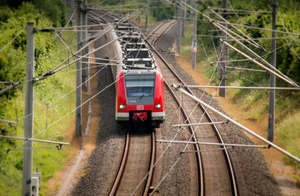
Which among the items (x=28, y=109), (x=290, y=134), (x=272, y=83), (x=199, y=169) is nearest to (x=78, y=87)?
(x=199, y=169)

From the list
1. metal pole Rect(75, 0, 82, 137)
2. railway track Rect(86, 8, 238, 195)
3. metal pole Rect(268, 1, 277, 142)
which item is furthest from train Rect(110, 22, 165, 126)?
metal pole Rect(268, 1, 277, 142)

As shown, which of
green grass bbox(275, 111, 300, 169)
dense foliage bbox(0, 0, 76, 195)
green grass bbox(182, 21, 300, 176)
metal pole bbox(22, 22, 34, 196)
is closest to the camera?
metal pole bbox(22, 22, 34, 196)

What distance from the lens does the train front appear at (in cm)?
1984

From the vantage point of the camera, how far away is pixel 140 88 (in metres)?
20.1

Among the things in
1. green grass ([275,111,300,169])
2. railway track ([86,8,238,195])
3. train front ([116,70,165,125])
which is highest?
train front ([116,70,165,125])

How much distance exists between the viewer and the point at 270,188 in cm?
1560

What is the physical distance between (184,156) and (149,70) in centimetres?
437

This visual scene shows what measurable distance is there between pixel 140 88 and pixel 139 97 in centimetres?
43

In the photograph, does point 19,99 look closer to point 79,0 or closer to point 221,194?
point 79,0

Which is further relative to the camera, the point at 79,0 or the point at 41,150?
the point at 79,0

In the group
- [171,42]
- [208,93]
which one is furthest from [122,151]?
[171,42]

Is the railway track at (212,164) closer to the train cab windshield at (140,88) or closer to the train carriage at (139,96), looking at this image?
the train carriage at (139,96)

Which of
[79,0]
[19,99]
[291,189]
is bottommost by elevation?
[291,189]

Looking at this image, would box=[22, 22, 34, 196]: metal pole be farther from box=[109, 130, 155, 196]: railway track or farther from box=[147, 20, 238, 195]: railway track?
box=[147, 20, 238, 195]: railway track
